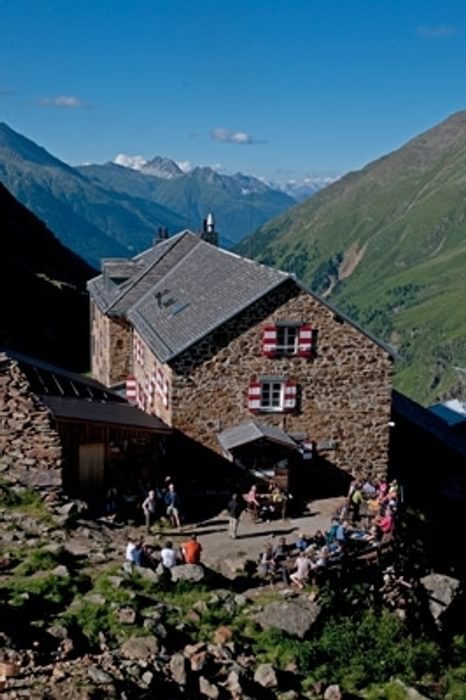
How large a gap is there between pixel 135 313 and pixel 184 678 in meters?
25.7

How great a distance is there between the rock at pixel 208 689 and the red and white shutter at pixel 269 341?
17073mm

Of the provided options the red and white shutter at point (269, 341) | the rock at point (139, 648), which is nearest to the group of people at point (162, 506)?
the red and white shutter at point (269, 341)

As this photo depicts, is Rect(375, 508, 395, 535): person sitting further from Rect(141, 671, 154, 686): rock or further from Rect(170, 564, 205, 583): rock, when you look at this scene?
Rect(141, 671, 154, 686): rock

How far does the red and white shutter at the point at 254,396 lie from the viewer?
33344mm

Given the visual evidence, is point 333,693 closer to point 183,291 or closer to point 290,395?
point 290,395

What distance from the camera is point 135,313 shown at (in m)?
41.5

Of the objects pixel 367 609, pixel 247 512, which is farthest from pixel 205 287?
pixel 367 609

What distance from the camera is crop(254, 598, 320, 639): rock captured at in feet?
68.7


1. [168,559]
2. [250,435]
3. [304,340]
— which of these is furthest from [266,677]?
[304,340]

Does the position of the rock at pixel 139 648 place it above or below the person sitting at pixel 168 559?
below

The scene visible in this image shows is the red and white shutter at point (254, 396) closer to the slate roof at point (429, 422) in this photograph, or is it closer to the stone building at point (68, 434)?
the stone building at point (68, 434)

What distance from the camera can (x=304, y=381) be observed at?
111 feet

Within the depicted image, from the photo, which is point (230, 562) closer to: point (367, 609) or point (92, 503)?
point (367, 609)

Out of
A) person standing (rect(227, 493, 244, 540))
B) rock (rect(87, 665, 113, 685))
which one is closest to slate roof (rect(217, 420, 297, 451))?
Answer: person standing (rect(227, 493, 244, 540))
